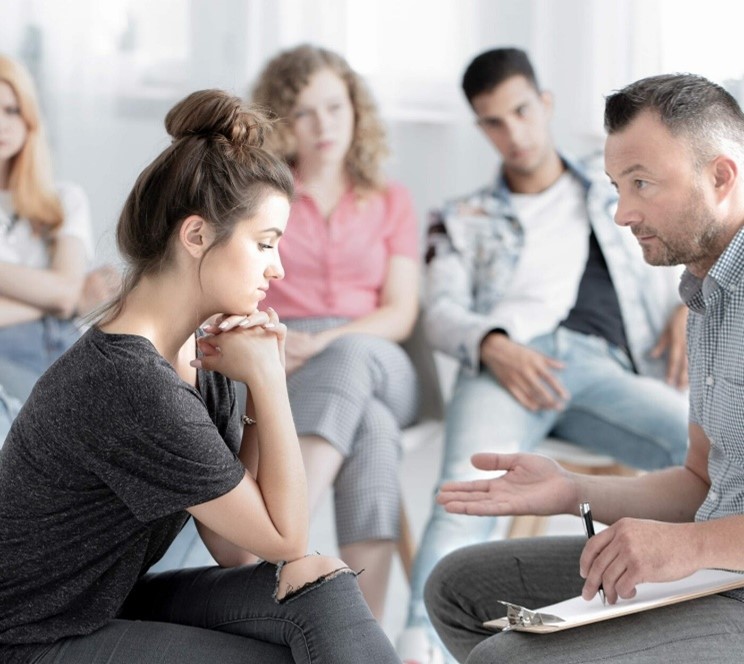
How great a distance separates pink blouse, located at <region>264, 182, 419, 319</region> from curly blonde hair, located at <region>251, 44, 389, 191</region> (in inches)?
2.6

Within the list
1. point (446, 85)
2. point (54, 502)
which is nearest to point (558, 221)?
point (446, 85)

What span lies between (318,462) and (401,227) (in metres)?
0.65

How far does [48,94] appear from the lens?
2744 millimetres

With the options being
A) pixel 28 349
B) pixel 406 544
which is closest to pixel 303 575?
pixel 406 544

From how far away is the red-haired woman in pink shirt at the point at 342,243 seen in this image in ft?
7.10

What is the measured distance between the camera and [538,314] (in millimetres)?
2311

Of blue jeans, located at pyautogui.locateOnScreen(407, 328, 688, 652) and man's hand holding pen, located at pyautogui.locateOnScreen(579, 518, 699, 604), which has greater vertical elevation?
man's hand holding pen, located at pyautogui.locateOnScreen(579, 518, 699, 604)

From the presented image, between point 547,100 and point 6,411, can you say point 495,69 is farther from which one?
point 6,411

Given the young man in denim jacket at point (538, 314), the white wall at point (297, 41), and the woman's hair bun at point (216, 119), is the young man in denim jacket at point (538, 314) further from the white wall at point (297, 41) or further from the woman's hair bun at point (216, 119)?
the woman's hair bun at point (216, 119)

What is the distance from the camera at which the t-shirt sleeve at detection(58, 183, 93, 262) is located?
2307mm

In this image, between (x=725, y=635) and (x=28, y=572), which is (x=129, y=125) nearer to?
(x=28, y=572)

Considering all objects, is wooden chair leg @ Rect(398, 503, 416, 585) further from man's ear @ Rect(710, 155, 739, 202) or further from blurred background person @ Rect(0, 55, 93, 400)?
man's ear @ Rect(710, 155, 739, 202)

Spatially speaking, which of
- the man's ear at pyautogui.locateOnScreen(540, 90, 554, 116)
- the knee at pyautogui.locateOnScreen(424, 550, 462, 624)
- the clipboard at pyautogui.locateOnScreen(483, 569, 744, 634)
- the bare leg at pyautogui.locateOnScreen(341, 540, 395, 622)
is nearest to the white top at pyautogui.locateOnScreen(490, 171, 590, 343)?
the man's ear at pyautogui.locateOnScreen(540, 90, 554, 116)

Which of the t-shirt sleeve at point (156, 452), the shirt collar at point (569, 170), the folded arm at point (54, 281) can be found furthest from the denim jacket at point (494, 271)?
the t-shirt sleeve at point (156, 452)
